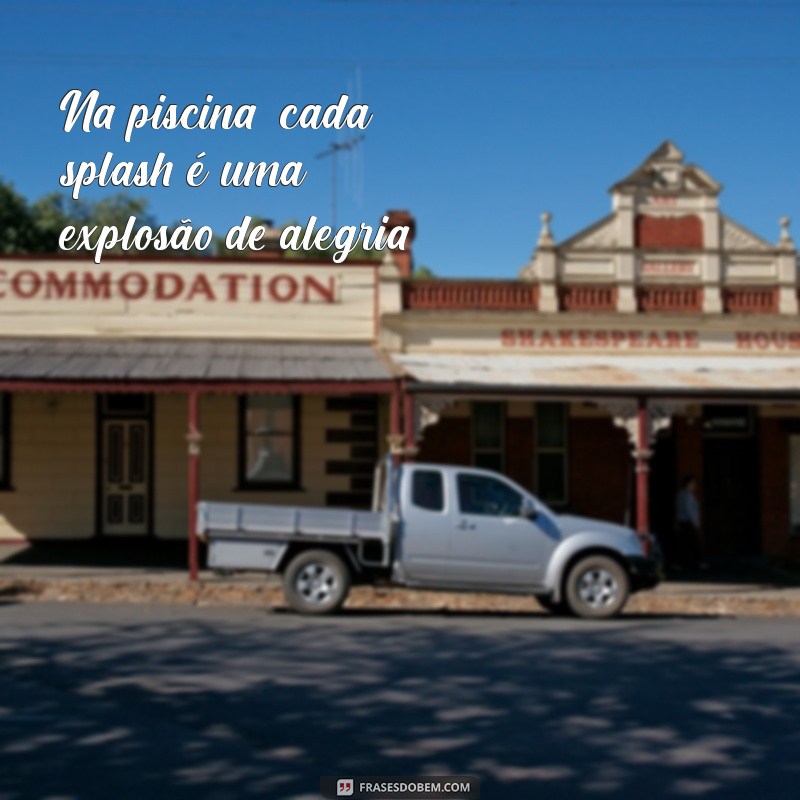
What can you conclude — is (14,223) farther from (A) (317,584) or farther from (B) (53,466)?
(A) (317,584)

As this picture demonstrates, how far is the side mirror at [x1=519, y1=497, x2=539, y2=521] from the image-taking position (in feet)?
45.4

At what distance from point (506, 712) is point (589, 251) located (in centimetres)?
1365

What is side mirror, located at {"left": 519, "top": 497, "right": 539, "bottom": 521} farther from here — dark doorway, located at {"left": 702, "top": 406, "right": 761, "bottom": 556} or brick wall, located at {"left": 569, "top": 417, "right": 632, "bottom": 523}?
dark doorway, located at {"left": 702, "top": 406, "right": 761, "bottom": 556}

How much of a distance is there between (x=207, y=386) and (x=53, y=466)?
5265 mm

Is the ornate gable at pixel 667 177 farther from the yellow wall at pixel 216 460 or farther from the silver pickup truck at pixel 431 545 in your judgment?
the silver pickup truck at pixel 431 545

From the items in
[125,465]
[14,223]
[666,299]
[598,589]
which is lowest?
[598,589]

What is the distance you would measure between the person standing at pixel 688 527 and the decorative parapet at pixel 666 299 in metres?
3.07

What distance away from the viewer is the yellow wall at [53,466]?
20422 mm

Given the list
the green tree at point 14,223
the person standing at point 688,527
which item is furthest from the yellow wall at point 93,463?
the green tree at point 14,223

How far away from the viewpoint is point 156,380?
658 inches

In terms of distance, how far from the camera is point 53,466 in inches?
808

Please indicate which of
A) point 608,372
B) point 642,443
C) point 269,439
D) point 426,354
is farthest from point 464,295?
point 642,443

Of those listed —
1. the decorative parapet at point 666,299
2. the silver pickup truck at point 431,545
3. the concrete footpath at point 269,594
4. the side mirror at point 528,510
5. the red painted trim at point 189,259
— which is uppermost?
the red painted trim at point 189,259

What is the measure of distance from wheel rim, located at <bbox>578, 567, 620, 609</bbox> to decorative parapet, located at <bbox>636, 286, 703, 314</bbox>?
307 inches
